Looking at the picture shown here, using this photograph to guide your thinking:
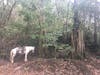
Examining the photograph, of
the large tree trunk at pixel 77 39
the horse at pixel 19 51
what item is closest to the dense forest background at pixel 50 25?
the large tree trunk at pixel 77 39

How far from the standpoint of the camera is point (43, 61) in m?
7.66

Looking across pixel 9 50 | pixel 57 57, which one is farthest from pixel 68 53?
pixel 9 50

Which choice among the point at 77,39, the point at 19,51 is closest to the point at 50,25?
the point at 77,39

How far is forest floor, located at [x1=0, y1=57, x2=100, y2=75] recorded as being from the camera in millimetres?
7176

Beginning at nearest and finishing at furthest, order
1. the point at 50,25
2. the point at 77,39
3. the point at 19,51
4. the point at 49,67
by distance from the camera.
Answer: the point at 49,67 < the point at 19,51 < the point at 77,39 < the point at 50,25

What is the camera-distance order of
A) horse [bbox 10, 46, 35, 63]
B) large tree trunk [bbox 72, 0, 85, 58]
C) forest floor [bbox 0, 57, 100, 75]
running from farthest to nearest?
large tree trunk [bbox 72, 0, 85, 58] < horse [bbox 10, 46, 35, 63] < forest floor [bbox 0, 57, 100, 75]

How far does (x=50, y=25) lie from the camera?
27.5 feet

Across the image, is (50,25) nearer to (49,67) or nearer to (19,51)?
(19,51)

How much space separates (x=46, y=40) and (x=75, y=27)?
128 cm

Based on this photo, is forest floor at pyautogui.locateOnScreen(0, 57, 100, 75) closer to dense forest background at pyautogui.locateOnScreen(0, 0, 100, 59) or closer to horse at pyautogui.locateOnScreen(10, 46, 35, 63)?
horse at pyautogui.locateOnScreen(10, 46, 35, 63)

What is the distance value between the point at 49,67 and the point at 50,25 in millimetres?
1841

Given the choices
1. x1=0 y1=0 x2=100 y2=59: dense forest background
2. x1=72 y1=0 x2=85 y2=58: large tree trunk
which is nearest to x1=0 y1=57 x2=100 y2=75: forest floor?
x1=72 y1=0 x2=85 y2=58: large tree trunk

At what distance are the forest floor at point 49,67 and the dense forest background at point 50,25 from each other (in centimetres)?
54

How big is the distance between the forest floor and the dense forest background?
54 cm
